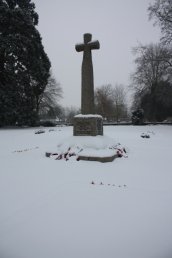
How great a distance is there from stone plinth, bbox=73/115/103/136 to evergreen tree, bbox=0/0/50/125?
13171 mm

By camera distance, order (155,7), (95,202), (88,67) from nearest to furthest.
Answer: (95,202)
(88,67)
(155,7)

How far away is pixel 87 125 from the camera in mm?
7512

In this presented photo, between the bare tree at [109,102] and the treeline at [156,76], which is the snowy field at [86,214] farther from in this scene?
the bare tree at [109,102]

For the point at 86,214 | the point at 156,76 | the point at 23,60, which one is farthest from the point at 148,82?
the point at 86,214

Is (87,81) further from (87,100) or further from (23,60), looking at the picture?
(23,60)

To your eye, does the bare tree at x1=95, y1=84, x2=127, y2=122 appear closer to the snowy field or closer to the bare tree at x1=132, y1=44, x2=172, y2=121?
the bare tree at x1=132, y1=44, x2=172, y2=121

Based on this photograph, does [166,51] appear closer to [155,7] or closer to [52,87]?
[155,7]

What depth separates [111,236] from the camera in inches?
92.9

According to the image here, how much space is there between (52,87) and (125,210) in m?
39.5

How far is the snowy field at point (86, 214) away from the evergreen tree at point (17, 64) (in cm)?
1576

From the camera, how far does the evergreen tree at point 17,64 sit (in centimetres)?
1939

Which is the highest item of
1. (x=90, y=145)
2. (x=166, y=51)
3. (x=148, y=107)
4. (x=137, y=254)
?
(x=166, y=51)

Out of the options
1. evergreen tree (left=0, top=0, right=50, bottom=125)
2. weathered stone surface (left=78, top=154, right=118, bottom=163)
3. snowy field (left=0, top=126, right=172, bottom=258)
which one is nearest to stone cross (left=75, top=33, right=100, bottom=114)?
weathered stone surface (left=78, top=154, right=118, bottom=163)

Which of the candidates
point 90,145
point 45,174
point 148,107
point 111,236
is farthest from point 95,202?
point 148,107
